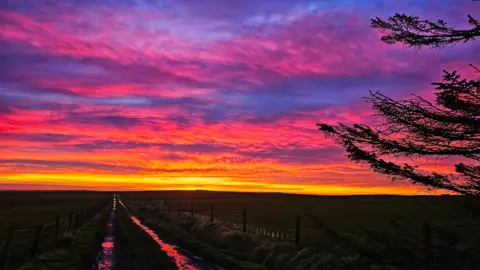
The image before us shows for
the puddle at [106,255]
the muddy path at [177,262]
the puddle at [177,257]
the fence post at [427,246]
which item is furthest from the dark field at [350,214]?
the puddle at [106,255]

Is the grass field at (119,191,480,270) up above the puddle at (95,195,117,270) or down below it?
above

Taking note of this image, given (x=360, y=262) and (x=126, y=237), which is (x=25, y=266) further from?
(x=126, y=237)

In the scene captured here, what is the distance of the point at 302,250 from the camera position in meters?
16.7

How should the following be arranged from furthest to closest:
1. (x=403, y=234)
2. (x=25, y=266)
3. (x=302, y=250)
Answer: (x=302, y=250) → (x=25, y=266) → (x=403, y=234)

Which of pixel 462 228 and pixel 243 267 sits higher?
pixel 462 228

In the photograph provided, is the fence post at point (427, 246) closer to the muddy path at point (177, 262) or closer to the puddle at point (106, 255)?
the muddy path at point (177, 262)

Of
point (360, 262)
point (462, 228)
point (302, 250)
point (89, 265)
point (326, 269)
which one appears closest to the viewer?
point (462, 228)

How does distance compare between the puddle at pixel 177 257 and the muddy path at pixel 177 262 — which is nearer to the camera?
the muddy path at pixel 177 262

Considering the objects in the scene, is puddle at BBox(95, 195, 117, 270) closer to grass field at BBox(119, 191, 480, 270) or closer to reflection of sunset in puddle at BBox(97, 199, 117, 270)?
reflection of sunset in puddle at BBox(97, 199, 117, 270)

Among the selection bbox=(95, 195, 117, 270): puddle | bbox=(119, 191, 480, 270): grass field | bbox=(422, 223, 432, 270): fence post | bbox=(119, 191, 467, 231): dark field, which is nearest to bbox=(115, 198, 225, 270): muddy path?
bbox=(95, 195, 117, 270): puddle

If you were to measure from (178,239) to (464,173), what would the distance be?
74.9ft

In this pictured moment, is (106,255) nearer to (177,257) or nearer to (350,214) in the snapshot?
(177,257)

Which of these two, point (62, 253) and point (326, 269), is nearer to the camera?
point (326, 269)

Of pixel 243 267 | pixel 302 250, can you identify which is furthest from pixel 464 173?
pixel 243 267
